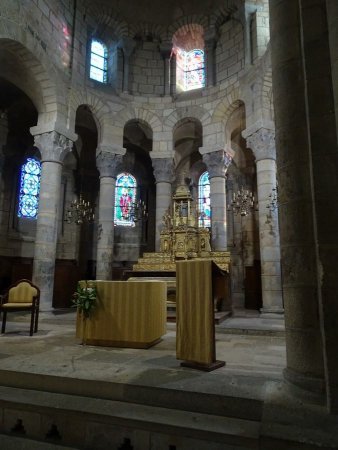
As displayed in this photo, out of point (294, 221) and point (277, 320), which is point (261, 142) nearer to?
point (277, 320)

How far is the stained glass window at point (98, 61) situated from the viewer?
1404cm

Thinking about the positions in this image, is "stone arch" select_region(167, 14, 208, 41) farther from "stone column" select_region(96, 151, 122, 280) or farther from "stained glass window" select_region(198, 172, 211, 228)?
"stone column" select_region(96, 151, 122, 280)

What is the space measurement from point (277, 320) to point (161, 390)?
6693mm

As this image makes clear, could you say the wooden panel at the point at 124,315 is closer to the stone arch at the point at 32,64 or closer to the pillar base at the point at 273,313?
the pillar base at the point at 273,313

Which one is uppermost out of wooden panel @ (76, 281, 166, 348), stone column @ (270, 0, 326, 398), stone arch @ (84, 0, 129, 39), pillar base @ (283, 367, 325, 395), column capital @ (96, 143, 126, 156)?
stone arch @ (84, 0, 129, 39)

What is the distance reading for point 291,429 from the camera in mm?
2570

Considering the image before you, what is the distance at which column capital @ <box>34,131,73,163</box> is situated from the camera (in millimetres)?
10922

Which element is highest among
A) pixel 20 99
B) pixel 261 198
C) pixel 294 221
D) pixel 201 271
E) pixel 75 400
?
pixel 20 99

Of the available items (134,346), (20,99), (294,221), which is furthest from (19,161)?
(294,221)

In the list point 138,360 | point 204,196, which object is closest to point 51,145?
point 204,196

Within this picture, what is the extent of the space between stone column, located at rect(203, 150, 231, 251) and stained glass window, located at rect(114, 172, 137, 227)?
505 centimetres

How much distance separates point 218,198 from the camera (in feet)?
41.0

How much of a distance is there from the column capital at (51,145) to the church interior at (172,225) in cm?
7

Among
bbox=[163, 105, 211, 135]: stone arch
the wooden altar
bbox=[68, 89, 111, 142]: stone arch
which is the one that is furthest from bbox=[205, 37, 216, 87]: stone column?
the wooden altar
